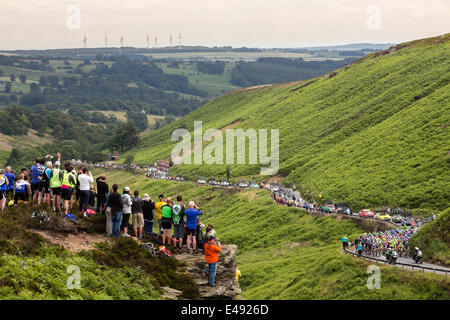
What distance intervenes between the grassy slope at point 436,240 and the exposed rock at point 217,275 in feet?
49.0

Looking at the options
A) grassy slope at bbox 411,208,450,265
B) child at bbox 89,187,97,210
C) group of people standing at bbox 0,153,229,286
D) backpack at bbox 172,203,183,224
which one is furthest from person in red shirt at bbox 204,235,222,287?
grassy slope at bbox 411,208,450,265

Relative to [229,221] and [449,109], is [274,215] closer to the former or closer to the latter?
[229,221]

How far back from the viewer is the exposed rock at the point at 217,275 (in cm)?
2503

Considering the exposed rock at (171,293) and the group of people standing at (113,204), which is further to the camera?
the group of people standing at (113,204)

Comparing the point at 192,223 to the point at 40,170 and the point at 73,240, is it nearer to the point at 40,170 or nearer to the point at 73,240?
the point at 73,240

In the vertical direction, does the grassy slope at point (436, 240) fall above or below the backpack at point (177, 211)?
below

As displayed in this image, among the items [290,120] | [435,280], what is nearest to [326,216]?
[435,280]

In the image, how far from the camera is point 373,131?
99875 mm

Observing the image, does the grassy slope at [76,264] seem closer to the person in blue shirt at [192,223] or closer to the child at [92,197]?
the person in blue shirt at [192,223]

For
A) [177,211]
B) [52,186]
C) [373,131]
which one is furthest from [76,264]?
[373,131]

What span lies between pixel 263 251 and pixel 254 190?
27.3 metres

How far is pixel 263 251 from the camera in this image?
200 ft

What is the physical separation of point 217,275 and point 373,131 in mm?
77918

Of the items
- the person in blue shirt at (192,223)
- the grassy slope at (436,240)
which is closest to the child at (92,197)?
the person in blue shirt at (192,223)
